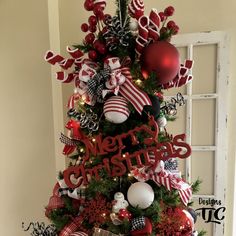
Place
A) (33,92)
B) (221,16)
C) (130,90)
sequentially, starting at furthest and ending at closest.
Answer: (33,92)
(221,16)
(130,90)

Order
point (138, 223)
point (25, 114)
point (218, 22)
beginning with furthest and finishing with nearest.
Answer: point (25, 114) < point (218, 22) < point (138, 223)

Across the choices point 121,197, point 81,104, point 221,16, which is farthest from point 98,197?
point 221,16

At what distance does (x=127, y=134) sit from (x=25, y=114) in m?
0.96

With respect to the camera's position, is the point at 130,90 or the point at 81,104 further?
the point at 81,104

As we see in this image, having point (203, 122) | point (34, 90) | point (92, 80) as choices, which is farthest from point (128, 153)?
point (34, 90)

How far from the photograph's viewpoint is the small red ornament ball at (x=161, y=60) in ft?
2.65

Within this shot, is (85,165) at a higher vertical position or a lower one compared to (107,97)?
lower

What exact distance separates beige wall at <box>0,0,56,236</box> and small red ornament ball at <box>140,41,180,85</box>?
832 millimetres

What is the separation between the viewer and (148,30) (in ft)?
2.80

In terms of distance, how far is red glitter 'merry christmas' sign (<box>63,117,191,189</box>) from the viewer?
810 millimetres

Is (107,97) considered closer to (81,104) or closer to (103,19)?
(81,104)

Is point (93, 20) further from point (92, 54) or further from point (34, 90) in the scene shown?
point (34, 90)

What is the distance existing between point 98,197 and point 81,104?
1.17 feet

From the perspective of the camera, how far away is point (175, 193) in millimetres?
909
